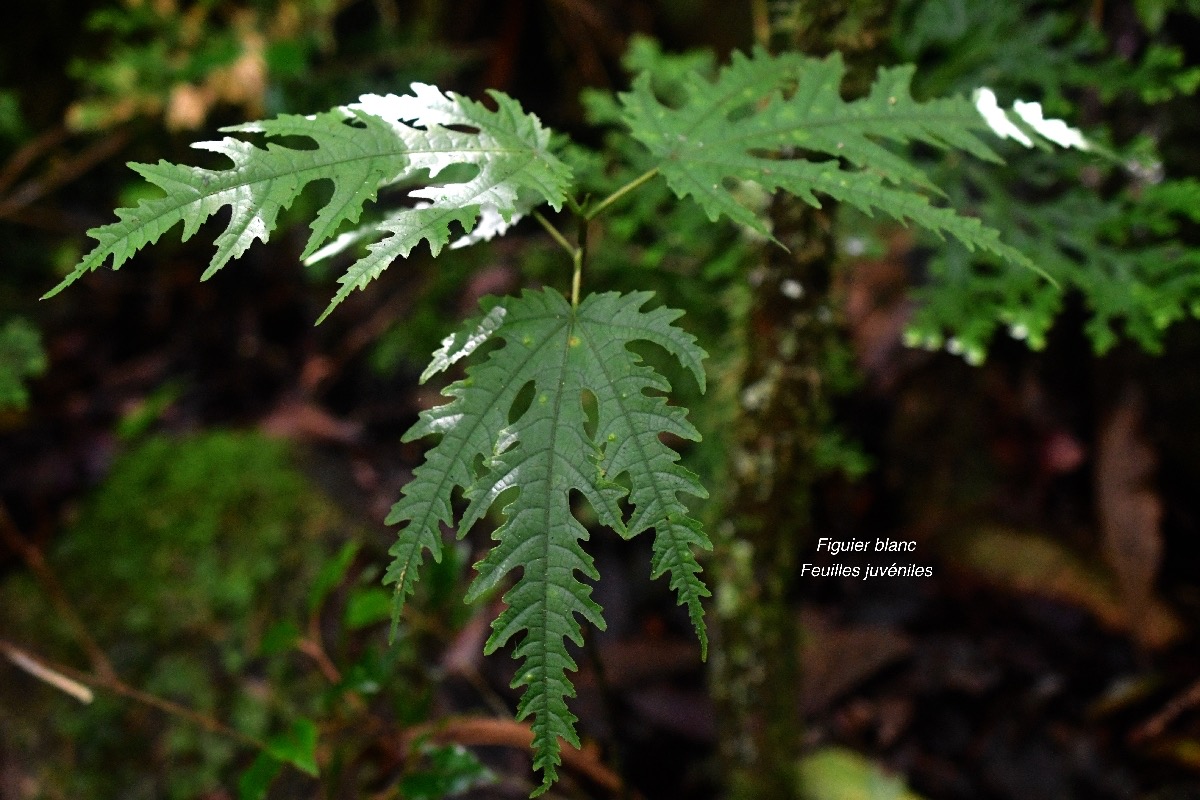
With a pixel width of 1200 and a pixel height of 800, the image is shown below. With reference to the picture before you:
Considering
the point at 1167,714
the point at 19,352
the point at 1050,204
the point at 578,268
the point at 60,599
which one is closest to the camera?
the point at 578,268

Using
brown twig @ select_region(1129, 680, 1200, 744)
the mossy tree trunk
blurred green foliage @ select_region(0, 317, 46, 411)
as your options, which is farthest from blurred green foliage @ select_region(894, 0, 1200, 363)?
blurred green foliage @ select_region(0, 317, 46, 411)

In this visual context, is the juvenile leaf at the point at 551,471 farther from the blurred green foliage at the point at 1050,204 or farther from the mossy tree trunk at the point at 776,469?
the blurred green foliage at the point at 1050,204

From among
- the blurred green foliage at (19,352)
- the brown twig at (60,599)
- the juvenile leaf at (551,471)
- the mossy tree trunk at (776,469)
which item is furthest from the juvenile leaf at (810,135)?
the brown twig at (60,599)

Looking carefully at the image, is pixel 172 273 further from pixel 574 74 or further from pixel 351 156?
pixel 351 156

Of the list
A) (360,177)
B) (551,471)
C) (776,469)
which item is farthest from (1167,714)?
(360,177)

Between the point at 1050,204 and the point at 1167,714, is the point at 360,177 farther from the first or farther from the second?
the point at 1167,714

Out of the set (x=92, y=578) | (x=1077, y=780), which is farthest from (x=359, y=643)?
(x=1077, y=780)

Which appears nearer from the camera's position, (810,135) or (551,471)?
(551,471)
